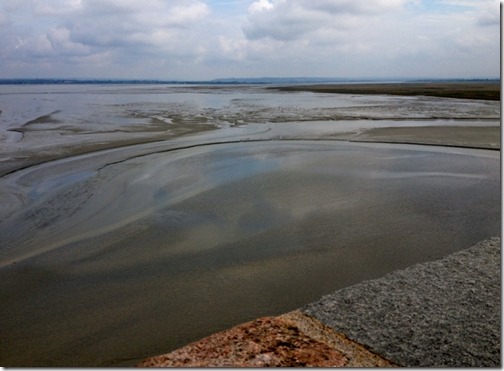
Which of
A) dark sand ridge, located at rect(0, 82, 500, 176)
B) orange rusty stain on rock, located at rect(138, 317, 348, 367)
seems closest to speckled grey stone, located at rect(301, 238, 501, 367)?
orange rusty stain on rock, located at rect(138, 317, 348, 367)

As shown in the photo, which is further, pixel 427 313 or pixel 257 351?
pixel 427 313

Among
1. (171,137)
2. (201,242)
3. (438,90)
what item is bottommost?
(201,242)

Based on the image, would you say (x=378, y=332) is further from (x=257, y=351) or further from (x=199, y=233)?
(x=199, y=233)

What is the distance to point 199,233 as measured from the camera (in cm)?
775

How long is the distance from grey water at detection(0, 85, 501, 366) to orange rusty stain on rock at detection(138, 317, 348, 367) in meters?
0.66

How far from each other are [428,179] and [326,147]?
5559 mm

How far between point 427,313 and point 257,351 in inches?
79.7

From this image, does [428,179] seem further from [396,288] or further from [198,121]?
[198,121]

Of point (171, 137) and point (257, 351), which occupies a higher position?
point (171, 137)

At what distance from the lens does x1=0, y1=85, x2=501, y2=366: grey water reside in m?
5.05

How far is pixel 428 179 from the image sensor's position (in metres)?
11.3

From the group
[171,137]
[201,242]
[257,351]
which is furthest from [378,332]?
[171,137]

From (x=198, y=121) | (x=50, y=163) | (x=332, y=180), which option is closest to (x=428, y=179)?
(x=332, y=180)

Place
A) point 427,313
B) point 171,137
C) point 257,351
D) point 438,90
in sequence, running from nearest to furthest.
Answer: point 257,351
point 427,313
point 171,137
point 438,90
